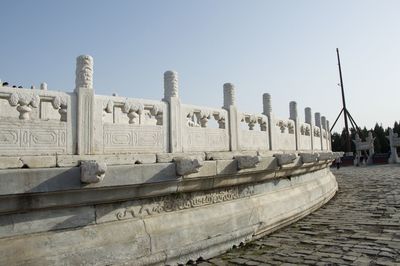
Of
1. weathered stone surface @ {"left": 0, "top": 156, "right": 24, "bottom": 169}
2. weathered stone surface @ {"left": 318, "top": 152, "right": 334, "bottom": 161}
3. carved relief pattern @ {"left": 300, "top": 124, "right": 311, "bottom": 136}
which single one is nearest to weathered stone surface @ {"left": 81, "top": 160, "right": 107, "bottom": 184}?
weathered stone surface @ {"left": 0, "top": 156, "right": 24, "bottom": 169}

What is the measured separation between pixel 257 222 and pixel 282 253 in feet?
3.81

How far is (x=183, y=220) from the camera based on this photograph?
17.1ft

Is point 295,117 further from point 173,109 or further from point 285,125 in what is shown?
point 173,109

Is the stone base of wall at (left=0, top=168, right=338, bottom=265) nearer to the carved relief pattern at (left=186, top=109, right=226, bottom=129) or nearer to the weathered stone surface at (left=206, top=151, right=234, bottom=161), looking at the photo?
the weathered stone surface at (left=206, top=151, right=234, bottom=161)

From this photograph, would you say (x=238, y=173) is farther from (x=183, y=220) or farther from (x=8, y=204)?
(x=8, y=204)

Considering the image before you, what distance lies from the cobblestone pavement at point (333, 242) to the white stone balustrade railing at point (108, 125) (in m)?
1.83

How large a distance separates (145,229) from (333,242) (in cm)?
318

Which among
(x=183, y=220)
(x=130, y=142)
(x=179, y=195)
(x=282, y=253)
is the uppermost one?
(x=130, y=142)

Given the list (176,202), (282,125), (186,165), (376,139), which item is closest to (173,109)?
(186,165)

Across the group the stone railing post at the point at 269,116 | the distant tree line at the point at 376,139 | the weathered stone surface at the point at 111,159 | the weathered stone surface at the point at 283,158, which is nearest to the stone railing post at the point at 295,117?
the stone railing post at the point at 269,116

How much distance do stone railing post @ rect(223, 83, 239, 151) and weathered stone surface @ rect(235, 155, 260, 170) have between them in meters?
0.78

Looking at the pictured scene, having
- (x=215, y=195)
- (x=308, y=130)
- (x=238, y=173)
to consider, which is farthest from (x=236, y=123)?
(x=308, y=130)

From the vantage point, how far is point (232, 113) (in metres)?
6.82

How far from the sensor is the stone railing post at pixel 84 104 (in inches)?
178
